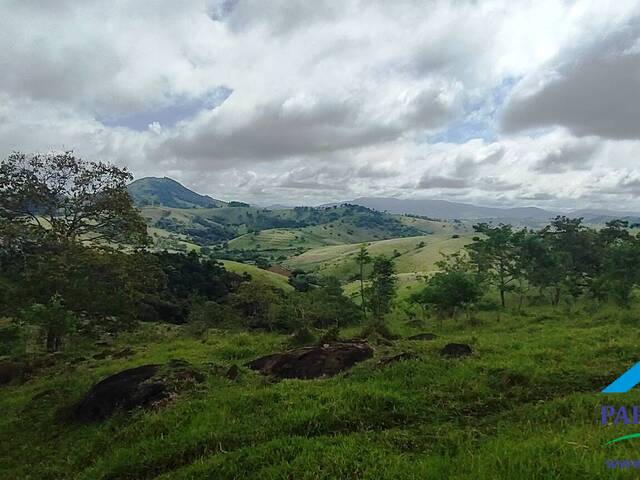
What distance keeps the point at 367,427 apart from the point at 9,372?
2435 centimetres

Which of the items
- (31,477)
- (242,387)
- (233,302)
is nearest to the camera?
(31,477)

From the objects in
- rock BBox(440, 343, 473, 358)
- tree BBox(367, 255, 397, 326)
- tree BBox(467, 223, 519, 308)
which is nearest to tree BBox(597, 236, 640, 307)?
tree BBox(467, 223, 519, 308)

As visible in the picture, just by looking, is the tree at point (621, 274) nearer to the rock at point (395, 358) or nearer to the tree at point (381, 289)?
the tree at point (381, 289)

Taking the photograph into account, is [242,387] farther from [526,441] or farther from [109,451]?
[526,441]

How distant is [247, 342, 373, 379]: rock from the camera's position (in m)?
16.1

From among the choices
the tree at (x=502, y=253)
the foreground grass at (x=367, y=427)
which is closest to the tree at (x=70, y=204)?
the foreground grass at (x=367, y=427)

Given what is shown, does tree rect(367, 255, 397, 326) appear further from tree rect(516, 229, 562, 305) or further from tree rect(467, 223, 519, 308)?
tree rect(516, 229, 562, 305)

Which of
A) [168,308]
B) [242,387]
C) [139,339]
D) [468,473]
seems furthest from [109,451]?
[168,308]

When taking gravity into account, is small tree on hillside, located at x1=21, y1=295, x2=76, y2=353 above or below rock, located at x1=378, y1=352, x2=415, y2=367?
below

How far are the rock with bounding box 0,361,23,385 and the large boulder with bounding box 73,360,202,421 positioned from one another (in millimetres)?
12412

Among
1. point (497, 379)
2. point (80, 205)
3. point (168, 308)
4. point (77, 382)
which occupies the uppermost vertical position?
point (80, 205)

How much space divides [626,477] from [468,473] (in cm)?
238

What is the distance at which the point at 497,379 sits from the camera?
13.4m

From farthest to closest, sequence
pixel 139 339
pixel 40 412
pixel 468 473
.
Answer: pixel 139 339
pixel 40 412
pixel 468 473
